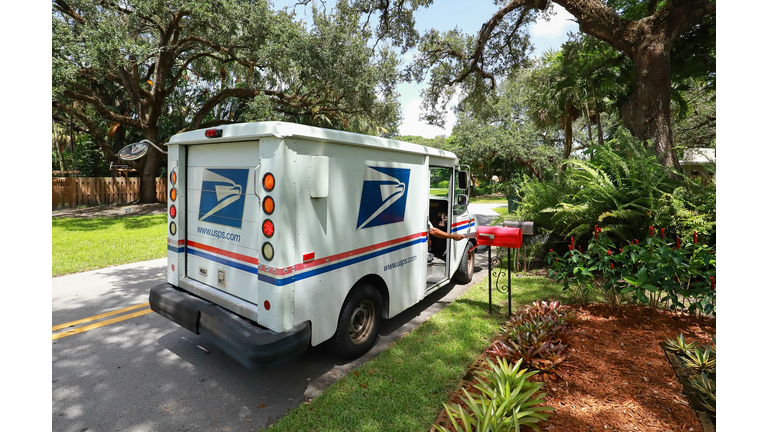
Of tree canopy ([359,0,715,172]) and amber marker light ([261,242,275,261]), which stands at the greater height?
tree canopy ([359,0,715,172])

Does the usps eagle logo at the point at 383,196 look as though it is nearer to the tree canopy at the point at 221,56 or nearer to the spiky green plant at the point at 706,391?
the spiky green plant at the point at 706,391

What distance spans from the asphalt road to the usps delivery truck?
0.47 m

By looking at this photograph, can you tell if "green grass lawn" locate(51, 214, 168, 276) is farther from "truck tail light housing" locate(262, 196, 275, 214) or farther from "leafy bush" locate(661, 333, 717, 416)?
"leafy bush" locate(661, 333, 717, 416)

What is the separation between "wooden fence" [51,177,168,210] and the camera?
19.6m

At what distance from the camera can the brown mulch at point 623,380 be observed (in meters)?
2.82

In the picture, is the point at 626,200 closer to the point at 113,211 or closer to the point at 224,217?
the point at 224,217

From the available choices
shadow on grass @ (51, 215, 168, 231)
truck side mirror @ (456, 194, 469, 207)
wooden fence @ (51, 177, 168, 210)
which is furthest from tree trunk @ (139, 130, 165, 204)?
truck side mirror @ (456, 194, 469, 207)

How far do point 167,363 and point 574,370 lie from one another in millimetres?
4168

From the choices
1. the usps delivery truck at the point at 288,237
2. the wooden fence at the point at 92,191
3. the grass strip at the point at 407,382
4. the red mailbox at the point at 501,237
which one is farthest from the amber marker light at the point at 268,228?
the wooden fence at the point at 92,191

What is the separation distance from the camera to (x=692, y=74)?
37.8 ft

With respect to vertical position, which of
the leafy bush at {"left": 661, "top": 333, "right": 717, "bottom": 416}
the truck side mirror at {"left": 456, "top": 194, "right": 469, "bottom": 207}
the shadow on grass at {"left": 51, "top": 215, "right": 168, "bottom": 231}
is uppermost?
the truck side mirror at {"left": 456, "top": 194, "right": 469, "bottom": 207}

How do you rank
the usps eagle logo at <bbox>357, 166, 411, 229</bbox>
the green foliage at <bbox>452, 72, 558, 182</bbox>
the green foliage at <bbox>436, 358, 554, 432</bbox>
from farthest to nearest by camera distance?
the green foliage at <bbox>452, 72, 558, 182</bbox>
the usps eagle logo at <bbox>357, 166, 411, 229</bbox>
the green foliage at <bbox>436, 358, 554, 432</bbox>

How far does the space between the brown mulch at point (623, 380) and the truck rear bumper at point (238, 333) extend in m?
1.40

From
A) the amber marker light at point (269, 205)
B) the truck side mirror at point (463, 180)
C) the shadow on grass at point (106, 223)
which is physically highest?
the truck side mirror at point (463, 180)
